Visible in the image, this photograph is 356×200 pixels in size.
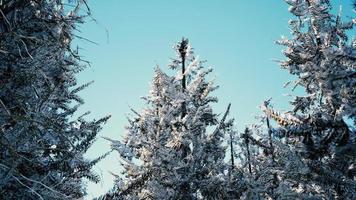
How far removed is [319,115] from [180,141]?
5286 mm

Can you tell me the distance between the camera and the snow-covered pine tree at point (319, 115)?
5.69 metres

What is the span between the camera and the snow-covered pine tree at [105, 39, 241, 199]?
34.9 ft

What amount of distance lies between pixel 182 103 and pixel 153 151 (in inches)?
88.0

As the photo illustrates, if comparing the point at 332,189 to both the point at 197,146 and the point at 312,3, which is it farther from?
the point at 312,3

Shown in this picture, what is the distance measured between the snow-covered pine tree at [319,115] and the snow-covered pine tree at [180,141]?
89.3 inches

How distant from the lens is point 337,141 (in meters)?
5.96

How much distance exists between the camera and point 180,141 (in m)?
11.3

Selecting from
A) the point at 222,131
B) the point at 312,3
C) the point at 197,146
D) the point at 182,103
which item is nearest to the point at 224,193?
the point at 197,146

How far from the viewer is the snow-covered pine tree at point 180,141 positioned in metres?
10.6

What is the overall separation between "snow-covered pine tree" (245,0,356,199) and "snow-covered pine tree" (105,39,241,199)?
2.27m

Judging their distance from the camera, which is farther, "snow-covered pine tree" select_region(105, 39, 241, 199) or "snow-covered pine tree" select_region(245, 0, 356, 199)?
"snow-covered pine tree" select_region(105, 39, 241, 199)

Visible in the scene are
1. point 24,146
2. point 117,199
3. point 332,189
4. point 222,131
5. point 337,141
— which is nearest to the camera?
point 117,199

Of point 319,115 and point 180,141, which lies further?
point 180,141

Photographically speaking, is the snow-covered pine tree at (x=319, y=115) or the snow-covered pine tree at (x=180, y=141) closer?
the snow-covered pine tree at (x=319, y=115)
